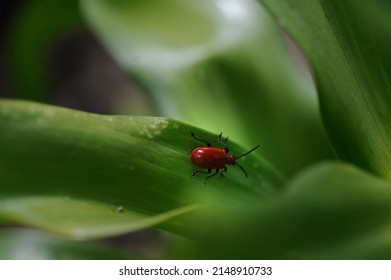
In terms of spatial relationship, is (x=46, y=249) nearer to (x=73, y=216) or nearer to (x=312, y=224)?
(x=73, y=216)

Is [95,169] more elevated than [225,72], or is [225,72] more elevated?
[225,72]

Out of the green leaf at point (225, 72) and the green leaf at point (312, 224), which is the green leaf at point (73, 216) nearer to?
the green leaf at point (312, 224)

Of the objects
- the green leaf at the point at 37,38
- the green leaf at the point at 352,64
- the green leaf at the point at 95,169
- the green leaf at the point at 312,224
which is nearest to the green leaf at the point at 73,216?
the green leaf at the point at 95,169

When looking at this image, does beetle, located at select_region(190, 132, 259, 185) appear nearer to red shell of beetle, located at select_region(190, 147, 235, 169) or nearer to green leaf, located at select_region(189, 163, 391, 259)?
red shell of beetle, located at select_region(190, 147, 235, 169)

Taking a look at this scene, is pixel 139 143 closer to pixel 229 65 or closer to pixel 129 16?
pixel 229 65

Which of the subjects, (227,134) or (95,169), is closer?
(95,169)

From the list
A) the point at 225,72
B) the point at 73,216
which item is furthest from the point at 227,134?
the point at 73,216

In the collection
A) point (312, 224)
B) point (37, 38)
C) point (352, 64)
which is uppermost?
point (37, 38)
